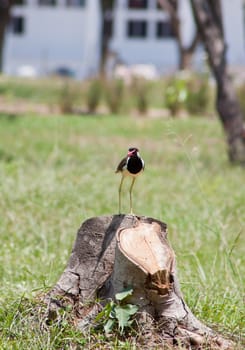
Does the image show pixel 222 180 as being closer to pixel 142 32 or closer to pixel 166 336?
pixel 166 336

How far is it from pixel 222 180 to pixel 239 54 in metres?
24.0

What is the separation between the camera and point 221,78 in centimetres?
977

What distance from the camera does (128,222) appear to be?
3.41 metres

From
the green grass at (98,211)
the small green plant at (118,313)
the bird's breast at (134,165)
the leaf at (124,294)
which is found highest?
the bird's breast at (134,165)

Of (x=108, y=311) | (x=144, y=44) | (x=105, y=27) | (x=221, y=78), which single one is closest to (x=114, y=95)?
(x=221, y=78)

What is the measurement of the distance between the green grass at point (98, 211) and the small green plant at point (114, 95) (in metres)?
3.37

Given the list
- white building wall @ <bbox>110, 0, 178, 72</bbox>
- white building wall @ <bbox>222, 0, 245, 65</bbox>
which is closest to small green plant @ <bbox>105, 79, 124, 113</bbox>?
white building wall @ <bbox>110, 0, 178, 72</bbox>

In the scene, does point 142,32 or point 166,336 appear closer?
point 166,336

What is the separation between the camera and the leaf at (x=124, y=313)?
3.26 m

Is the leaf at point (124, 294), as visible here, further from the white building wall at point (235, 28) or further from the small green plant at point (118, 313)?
the white building wall at point (235, 28)

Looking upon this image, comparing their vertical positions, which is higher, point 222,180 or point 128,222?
point 128,222

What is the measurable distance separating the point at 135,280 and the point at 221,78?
677 centimetres

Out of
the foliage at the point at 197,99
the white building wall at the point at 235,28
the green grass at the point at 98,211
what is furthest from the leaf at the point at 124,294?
the white building wall at the point at 235,28

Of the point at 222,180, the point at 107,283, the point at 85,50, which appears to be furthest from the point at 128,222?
the point at 85,50
